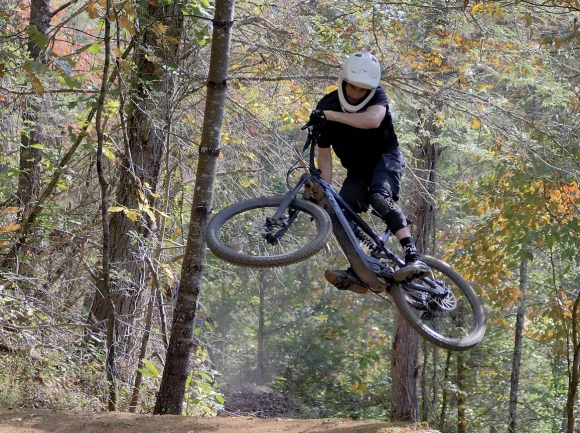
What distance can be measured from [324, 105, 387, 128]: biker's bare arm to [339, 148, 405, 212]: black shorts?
41cm

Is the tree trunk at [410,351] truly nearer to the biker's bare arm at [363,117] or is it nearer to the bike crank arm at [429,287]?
the bike crank arm at [429,287]

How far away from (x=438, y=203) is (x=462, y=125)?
1.12 meters

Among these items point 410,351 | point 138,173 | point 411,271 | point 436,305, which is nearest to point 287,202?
point 411,271

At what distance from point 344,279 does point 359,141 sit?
1057 mm

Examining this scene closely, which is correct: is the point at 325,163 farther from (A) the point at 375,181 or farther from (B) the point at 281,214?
(B) the point at 281,214

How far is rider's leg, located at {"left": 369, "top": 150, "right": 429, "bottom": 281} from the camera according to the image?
4910 millimetres

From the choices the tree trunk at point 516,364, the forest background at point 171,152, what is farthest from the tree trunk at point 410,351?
the tree trunk at point 516,364

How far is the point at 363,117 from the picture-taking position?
4.68 metres

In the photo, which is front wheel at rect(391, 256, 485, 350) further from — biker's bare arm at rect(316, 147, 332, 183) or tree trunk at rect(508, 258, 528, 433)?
tree trunk at rect(508, 258, 528, 433)

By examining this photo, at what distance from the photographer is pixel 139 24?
657 centimetres

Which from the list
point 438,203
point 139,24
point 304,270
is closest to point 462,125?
point 438,203

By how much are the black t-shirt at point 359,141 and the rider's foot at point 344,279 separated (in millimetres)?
876

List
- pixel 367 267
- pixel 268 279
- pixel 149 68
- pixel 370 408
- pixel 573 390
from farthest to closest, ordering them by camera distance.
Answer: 1. pixel 268 279
2. pixel 370 408
3. pixel 573 390
4. pixel 149 68
5. pixel 367 267

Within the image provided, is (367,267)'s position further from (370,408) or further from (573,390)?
(370,408)
